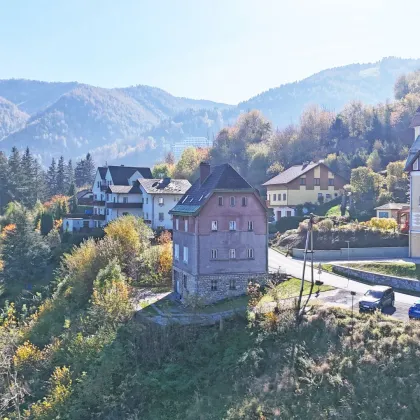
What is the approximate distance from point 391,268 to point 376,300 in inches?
493

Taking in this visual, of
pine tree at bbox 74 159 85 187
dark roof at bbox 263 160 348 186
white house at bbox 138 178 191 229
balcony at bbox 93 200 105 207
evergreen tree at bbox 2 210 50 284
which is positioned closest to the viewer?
evergreen tree at bbox 2 210 50 284

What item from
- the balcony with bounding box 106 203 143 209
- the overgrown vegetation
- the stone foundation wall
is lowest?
the stone foundation wall

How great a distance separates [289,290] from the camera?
39281mm

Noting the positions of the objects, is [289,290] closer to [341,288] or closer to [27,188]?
[341,288]

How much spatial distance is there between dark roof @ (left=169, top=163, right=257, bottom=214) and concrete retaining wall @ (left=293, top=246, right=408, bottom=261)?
1276cm

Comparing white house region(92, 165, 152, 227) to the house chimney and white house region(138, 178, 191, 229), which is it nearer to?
white house region(138, 178, 191, 229)

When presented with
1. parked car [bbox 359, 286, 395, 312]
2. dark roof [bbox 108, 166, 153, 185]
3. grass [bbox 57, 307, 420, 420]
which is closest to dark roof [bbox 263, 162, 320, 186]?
dark roof [bbox 108, 166, 153, 185]

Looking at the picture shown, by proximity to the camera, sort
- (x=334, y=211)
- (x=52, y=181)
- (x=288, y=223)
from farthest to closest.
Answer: (x=52, y=181)
(x=334, y=211)
(x=288, y=223)

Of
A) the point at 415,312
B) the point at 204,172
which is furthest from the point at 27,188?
the point at 415,312

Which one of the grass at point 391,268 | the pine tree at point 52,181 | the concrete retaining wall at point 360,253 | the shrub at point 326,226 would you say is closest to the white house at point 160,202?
the shrub at point 326,226

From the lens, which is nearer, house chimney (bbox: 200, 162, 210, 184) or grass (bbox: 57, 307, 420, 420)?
grass (bbox: 57, 307, 420, 420)

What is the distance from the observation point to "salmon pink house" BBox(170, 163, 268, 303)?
1626 inches

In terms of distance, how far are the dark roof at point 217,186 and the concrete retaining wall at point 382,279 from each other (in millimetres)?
10201

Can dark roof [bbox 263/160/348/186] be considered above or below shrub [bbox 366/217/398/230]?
above
